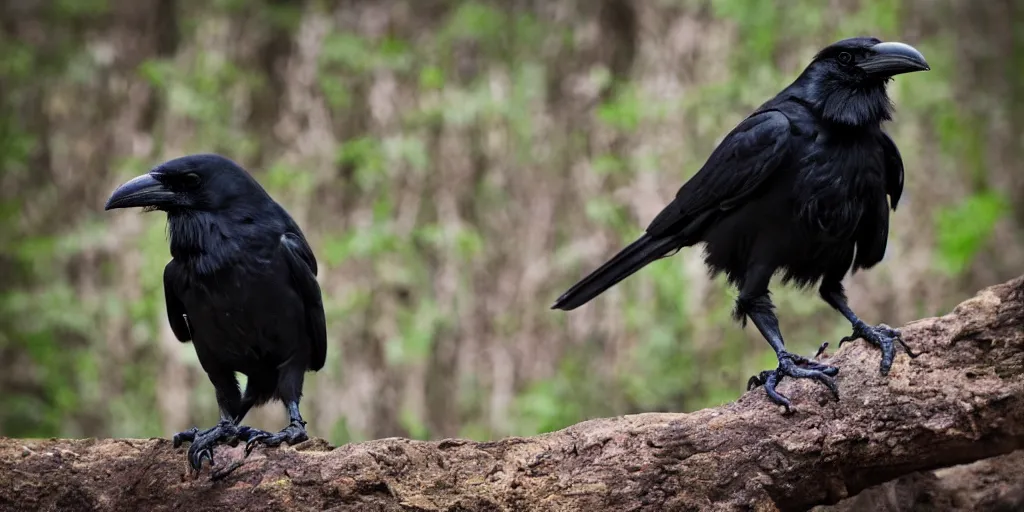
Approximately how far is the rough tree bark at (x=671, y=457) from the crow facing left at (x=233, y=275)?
0.38 m

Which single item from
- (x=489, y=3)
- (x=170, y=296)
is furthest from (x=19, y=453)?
(x=489, y=3)

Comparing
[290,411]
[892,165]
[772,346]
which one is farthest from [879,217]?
[290,411]

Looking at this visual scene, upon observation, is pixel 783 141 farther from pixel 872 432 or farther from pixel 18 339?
pixel 18 339

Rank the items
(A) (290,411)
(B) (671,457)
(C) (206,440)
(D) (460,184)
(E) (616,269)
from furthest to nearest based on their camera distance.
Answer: (D) (460,184), (E) (616,269), (A) (290,411), (C) (206,440), (B) (671,457)

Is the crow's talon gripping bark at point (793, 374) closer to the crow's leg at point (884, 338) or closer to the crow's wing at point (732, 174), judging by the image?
the crow's leg at point (884, 338)

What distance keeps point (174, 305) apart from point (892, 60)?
297 cm

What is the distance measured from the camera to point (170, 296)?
403 centimetres

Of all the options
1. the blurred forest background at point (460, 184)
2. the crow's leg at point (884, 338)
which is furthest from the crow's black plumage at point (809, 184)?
the blurred forest background at point (460, 184)

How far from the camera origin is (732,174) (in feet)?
12.7

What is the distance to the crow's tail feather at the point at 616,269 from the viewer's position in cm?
405

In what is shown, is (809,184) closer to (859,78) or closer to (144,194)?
(859,78)

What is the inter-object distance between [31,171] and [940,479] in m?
8.77

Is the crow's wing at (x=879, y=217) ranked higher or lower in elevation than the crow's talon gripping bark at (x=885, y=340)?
higher

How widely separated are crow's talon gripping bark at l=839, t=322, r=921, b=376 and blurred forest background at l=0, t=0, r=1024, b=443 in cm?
399
